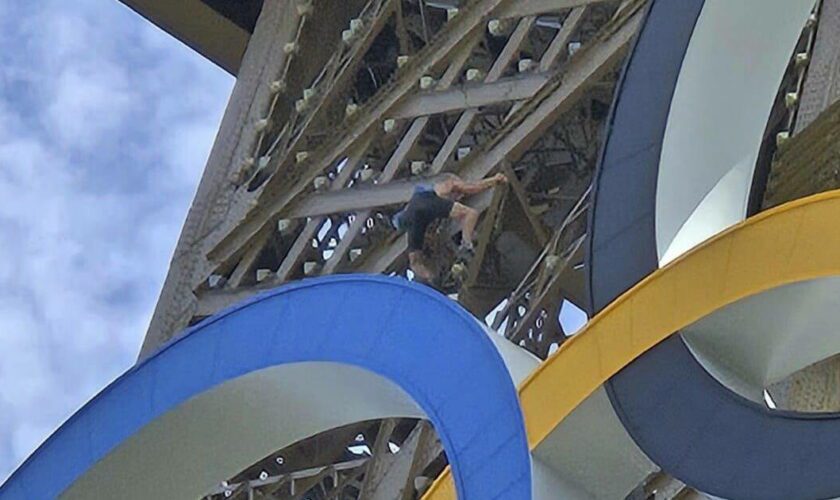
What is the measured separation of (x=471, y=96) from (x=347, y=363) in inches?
169

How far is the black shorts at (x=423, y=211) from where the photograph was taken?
9.68 metres

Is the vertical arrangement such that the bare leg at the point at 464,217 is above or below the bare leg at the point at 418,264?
below

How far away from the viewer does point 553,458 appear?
736 cm

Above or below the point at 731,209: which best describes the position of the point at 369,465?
above

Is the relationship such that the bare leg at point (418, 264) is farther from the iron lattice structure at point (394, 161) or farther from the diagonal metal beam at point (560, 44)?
the diagonal metal beam at point (560, 44)

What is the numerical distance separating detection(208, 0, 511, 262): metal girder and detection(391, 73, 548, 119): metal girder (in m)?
0.10

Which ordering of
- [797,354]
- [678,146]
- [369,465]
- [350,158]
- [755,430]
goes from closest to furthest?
[755,430] → [797,354] → [678,146] → [369,465] → [350,158]

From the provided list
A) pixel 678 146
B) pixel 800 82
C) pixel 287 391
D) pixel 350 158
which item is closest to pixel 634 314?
pixel 678 146

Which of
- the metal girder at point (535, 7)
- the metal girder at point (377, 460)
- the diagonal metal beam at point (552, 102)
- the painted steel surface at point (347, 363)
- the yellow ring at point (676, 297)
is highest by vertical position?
the metal girder at point (535, 7)

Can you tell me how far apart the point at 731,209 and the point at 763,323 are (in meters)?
0.98

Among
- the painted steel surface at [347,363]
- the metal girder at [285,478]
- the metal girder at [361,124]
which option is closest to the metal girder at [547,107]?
the metal girder at [361,124]

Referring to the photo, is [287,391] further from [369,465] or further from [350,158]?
[350,158]

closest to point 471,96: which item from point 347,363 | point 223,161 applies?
point 223,161

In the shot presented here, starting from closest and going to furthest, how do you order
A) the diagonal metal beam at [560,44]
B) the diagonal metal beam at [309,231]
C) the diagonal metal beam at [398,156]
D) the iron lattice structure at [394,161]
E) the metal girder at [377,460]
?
the metal girder at [377,460] → the iron lattice structure at [394,161] → the diagonal metal beam at [560,44] → the diagonal metal beam at [398,156] → the diagonal metal beam at [309,231]
